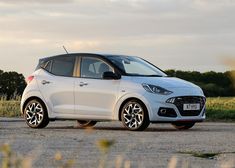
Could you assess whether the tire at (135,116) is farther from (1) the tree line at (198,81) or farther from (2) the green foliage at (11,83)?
(2) the green foliage at (11,83)

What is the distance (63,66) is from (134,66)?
1.55 metres

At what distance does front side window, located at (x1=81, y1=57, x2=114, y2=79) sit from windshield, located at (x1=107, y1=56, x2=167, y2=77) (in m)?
0.19

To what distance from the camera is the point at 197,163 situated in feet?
30.9

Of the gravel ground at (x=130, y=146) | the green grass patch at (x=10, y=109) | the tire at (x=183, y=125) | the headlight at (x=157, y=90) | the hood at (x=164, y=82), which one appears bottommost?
the green grass patch at (x=10, y=109)

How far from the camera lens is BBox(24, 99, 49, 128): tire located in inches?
664

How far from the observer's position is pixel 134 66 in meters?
16.8

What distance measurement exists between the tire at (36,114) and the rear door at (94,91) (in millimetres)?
771

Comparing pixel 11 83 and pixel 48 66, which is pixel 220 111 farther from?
pixel 11 83

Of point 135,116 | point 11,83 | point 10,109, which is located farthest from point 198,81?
point 135,116

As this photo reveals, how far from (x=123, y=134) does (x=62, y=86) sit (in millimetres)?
2610

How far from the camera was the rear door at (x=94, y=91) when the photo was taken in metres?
16.1

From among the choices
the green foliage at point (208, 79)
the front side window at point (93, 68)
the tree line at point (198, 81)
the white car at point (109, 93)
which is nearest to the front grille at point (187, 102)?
the white car at point (109, 93)

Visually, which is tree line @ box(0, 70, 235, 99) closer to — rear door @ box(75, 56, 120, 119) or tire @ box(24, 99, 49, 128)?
tire @ box(24, 99, 49, 128)

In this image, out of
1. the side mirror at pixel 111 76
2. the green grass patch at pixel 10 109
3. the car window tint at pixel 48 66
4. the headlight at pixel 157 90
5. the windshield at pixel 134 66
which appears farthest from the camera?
the green grass patch at pixel 10 109
